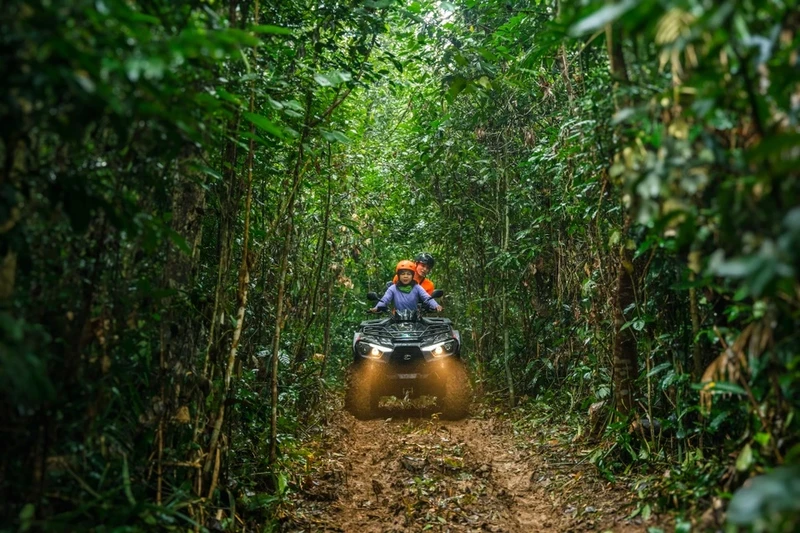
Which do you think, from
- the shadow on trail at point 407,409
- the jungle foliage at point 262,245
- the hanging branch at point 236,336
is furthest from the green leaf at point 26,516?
the shadow on trail at point 407,409

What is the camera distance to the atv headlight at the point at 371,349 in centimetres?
864

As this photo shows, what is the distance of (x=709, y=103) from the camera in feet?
6.65

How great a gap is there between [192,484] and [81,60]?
2.70m

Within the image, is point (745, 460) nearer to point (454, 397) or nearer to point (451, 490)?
point (451, 490)

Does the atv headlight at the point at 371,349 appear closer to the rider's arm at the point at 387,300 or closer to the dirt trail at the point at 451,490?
the dirt trail at the point at 451,490

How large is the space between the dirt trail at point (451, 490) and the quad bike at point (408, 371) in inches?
40.2

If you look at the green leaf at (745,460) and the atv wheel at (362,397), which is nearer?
the green leaf at (745,460)

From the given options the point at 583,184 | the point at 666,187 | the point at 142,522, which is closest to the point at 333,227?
the point at 583,184

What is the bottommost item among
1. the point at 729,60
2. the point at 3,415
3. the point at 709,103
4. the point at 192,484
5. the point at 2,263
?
the point at 192,484

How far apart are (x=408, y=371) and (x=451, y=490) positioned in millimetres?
3240

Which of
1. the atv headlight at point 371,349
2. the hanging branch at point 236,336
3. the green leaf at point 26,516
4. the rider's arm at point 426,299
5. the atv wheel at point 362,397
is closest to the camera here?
the green leaf at point 26,516

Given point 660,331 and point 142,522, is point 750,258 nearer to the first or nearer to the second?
point 142,522

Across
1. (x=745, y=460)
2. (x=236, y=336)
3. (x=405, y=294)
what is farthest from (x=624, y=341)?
(x=405, y=294)

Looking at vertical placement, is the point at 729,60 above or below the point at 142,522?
above
